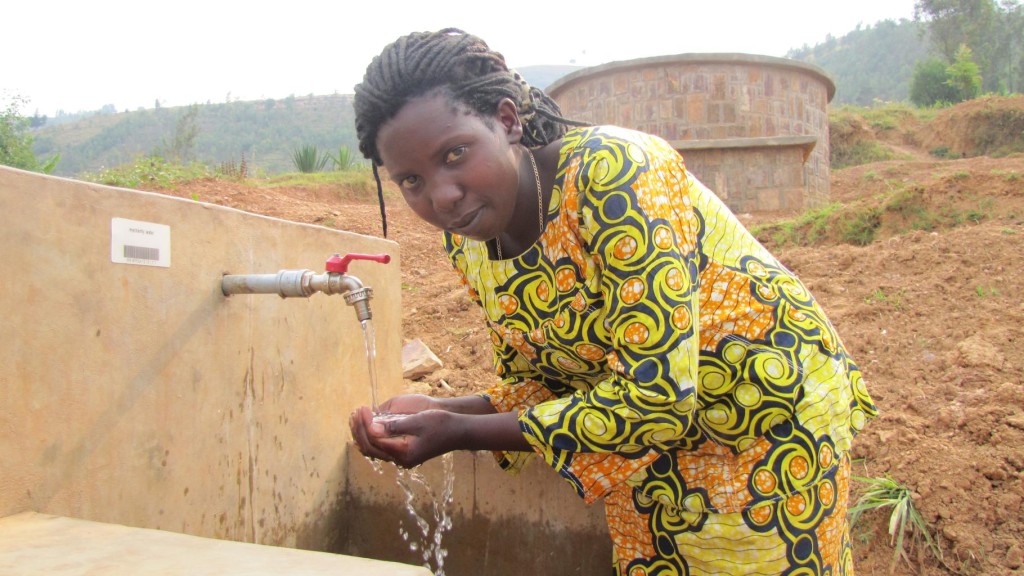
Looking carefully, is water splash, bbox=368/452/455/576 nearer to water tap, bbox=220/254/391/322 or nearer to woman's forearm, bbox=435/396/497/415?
woman's forearm, bbox=435/396/497/415

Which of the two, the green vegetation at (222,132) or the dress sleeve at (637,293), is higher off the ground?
the green vegetation at (222,132)

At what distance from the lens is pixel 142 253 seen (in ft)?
5.21

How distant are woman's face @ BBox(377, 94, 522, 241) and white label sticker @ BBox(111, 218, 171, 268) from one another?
68 cm

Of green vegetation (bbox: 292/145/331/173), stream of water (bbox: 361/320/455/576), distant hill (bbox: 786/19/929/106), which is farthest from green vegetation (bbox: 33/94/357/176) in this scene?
stream of water (bbox: 361/320/455/576)

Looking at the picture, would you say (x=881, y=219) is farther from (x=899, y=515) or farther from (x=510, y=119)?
(x=510, y=119)

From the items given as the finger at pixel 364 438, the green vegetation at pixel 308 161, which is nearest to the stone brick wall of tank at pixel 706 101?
the green vegetation at pixel 308 161

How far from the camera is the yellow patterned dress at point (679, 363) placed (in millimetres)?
1101

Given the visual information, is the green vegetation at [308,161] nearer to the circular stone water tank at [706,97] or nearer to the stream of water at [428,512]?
the circular stone water tank at [706,97]

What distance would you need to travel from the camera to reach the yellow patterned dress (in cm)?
110

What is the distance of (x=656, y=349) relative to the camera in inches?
42.8

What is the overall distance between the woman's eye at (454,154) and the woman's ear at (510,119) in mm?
98

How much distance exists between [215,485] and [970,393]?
2649 mm

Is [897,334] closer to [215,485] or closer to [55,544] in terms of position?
[215,485]

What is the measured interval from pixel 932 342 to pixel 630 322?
2812 mm
